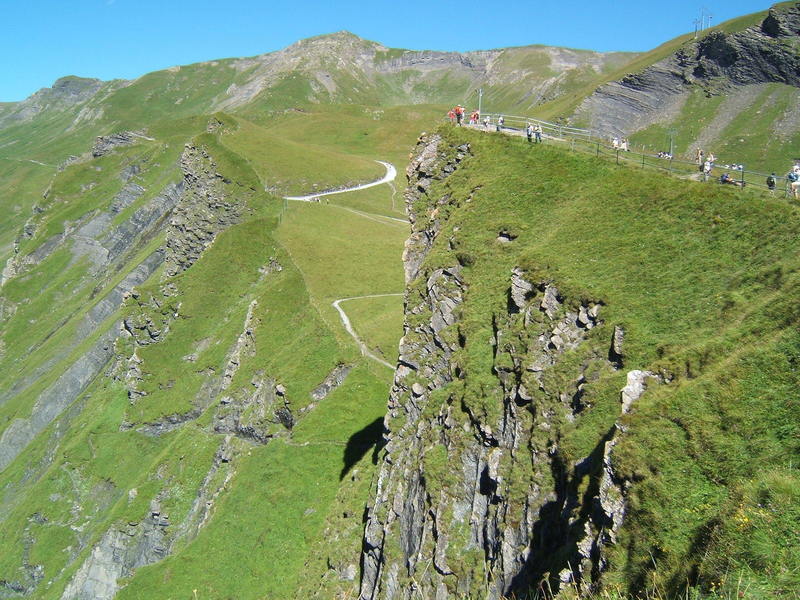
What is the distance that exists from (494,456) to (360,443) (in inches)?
1016

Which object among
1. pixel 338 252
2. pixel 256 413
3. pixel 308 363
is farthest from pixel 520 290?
pixel 338 252

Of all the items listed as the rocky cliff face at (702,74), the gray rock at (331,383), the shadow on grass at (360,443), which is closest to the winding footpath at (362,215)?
the gray rock at (331,383)

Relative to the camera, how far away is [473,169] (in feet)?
136

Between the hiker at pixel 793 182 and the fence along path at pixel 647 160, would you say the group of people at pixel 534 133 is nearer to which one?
Answer: the fence along path at pixel 647 160

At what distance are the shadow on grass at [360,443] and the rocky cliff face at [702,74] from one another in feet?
289

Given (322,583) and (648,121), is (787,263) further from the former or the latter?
(648,121)

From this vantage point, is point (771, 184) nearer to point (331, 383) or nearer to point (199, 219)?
point (331, 383)

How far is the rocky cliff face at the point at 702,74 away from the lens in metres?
104

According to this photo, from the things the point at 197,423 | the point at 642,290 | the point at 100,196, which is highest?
the point at 642,290

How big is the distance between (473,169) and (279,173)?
69700mm

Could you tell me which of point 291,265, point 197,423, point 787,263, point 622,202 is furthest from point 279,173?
point 787,263

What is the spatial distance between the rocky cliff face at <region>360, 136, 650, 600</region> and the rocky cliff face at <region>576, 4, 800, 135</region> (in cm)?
9539

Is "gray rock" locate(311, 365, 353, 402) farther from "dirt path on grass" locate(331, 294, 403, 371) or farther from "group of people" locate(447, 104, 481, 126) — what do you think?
"group of people" locate(447, 104, 481, 126)

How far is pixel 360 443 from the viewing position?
49531 mm
